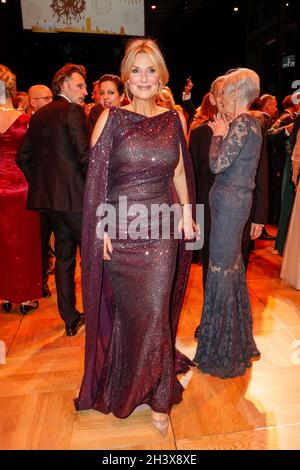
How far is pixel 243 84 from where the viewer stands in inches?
83.7

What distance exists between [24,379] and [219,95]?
209 centimetres

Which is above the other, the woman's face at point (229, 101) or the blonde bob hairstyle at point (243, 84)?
the blonde bob hairstyle at point (243, 84)

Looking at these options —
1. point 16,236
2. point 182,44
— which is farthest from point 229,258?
point 182,44

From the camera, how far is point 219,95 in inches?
93.7

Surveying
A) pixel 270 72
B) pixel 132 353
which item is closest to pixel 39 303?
pixel 132 353

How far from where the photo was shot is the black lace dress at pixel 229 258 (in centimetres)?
213

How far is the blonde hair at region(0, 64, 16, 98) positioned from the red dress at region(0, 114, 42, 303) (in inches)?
8.1

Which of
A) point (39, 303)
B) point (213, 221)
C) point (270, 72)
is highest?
point (270, 72)

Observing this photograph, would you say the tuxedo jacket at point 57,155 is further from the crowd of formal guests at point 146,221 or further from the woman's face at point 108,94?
the woman's face at point 108,94

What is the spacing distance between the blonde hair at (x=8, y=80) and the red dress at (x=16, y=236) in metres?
0.21

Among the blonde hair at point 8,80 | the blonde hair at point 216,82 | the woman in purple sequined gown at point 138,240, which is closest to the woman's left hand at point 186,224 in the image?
the woman in purple sequined gown at point 138,240

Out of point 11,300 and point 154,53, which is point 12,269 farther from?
point 154,53
